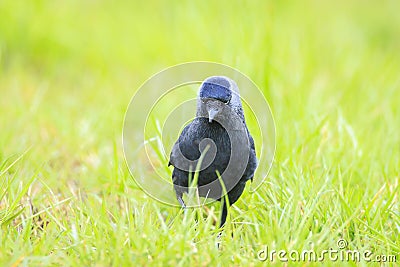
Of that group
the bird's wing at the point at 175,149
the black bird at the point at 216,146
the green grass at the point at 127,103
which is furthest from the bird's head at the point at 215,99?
the green grass at the point at 127,103

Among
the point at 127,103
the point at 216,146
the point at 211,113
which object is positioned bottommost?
the point at 216,146

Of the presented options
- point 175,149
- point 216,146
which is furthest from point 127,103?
point 216,146

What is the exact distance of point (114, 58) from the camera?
22.1 ft

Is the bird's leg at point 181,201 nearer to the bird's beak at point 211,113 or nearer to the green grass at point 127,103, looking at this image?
the green grass at point 127,103

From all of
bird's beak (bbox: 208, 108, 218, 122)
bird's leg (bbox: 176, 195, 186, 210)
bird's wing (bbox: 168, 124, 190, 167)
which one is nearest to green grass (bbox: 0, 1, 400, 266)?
bird's leg (bbox: 176, 195, 186, 210)

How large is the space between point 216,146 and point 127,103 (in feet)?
8.89

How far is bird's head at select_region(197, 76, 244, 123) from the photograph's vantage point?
300 cm

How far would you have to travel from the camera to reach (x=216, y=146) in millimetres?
3094


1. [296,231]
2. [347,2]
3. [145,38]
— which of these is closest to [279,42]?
[145,38]

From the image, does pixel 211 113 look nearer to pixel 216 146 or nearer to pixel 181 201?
pixel 216 146

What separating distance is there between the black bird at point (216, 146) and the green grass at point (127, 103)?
0.18 m

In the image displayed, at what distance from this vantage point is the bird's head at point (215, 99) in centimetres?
300

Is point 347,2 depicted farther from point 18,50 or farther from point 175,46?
point 18,50

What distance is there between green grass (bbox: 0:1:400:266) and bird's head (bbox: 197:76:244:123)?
0.50 m
